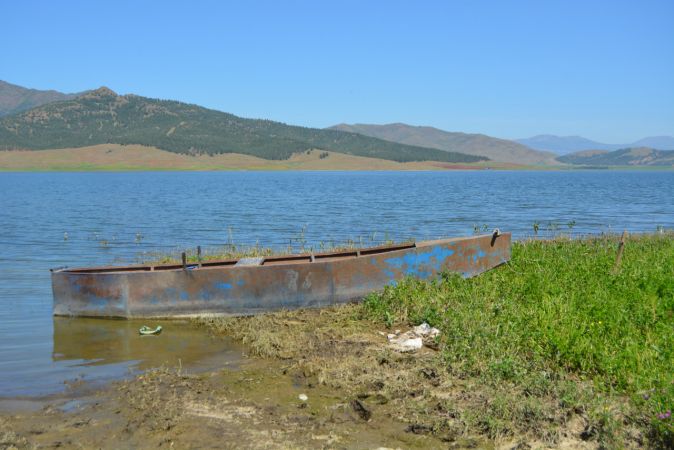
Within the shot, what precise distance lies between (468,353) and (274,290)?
172 inches

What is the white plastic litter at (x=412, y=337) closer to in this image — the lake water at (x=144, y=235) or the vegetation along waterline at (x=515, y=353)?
the vegetation along waterline at (x=515, y=353)

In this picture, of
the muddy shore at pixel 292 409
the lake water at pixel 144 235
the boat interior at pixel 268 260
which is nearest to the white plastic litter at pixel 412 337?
the muddy shore at pixel 292 409

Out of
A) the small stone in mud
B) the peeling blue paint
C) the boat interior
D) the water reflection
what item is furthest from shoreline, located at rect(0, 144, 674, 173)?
the small stone in mud

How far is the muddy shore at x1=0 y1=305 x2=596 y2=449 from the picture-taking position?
612cm

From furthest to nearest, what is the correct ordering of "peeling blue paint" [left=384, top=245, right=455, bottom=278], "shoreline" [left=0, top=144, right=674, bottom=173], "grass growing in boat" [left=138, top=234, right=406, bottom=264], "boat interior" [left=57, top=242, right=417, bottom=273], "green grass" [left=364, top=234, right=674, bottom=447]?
1. "shoreline" [left=0, top=144, right=674, bottom=173]
2. "grass growing in boat" [left=138, top=234, right=406, bottom=264]
3. "boat interior" [left=57, top=242, right=417, bottom=273]
4. "peeling blue paint" [left=384, top=245, right=455, bottom=278]
5. "green grass" [left=364, top=234, right=674, bottom=447]

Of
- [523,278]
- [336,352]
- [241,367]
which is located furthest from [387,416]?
[523,278]

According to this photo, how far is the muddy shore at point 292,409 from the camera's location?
612 centimetres

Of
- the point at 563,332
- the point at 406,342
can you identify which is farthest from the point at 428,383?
the point at 563,332

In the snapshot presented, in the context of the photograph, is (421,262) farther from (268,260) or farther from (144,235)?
(144,235)

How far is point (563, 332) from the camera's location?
26.3 feet

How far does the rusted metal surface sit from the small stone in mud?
4482 millimetres

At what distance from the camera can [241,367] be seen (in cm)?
866

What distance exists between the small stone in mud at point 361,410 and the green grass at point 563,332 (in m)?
1.11

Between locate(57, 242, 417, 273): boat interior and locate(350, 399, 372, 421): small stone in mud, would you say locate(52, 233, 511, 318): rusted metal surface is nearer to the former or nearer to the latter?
locate(57, 242, 417, 273): boat interior
